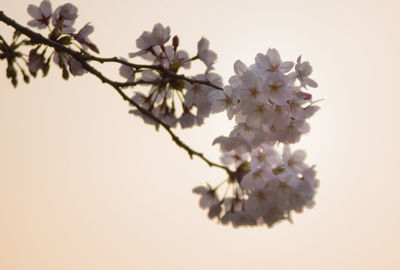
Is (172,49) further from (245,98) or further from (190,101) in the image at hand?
(245,98)

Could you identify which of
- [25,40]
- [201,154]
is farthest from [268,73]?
[25,40]

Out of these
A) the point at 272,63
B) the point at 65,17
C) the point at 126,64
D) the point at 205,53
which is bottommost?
the point at 126,64

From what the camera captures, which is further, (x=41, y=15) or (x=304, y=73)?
(x=41, y=15)

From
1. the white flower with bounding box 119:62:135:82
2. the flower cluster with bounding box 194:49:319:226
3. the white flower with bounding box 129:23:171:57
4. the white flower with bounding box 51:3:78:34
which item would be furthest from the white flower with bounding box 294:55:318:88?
the white flower with bounding box 51:3:78:34

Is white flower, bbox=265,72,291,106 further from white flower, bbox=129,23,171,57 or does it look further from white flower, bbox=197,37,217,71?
white flower, bbox=129,23,171,57

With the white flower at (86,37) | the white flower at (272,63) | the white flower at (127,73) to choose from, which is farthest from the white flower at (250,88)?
the white flower at (86,37)

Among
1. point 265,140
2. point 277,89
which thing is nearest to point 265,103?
point 277,89

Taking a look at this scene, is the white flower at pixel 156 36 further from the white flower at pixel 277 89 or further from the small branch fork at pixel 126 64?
the white flower at pixel 277 89

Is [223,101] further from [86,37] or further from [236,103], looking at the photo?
[86,37]
